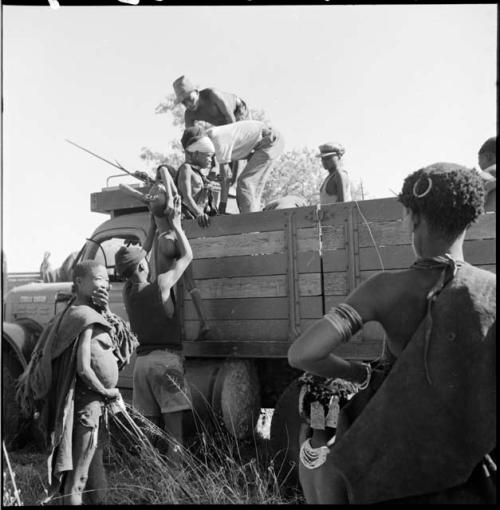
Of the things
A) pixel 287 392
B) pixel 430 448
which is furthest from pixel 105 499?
pixel 430 448

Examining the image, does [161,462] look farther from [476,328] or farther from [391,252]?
[476,328]

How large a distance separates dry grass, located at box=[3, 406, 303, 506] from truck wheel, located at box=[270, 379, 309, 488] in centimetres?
7

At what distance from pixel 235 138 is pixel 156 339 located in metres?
2.15

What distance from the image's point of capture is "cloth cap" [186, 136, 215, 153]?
530cm

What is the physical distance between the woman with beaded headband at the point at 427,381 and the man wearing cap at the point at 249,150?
11.7 feet

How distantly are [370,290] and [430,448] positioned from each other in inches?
20.2

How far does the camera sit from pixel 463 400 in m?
1.94

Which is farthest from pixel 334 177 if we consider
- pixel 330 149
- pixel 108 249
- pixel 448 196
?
pixel 448 196

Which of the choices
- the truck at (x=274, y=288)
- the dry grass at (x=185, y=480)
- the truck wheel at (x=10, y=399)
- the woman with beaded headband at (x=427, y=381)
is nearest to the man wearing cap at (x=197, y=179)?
the truck at (x=274, y=288)

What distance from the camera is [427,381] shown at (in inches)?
76.5

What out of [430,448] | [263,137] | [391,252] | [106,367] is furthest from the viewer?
[263,137]

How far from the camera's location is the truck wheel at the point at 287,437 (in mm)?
4035

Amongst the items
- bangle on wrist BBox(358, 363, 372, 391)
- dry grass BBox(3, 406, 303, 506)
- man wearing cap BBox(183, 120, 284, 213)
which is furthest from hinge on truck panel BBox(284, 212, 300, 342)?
bangle on wrist BBox(358, 363, 372, 391)

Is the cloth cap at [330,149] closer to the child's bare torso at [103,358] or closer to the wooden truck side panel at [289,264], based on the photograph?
the wooden truck side panel at [289,264]
